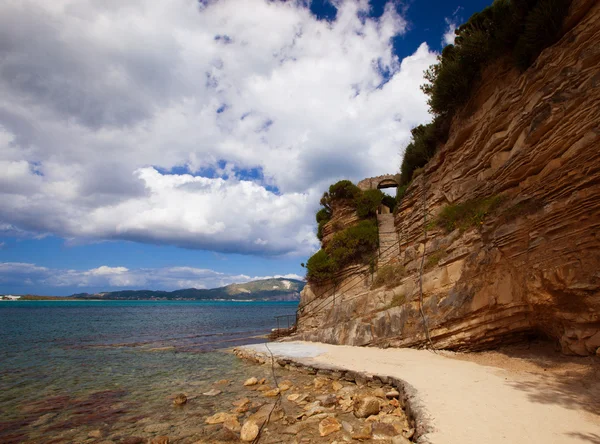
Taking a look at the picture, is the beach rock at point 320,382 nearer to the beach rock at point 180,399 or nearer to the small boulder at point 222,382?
the small boulder at point 222,382

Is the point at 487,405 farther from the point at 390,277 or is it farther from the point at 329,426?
the point at 390,277

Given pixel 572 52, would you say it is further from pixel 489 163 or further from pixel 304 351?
pixel 304 351

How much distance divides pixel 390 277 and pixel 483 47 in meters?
10.2

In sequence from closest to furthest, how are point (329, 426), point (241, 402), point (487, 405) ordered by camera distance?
point (487, 405), point (329, 426), point (241, 402)

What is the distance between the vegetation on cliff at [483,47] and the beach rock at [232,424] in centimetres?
1397

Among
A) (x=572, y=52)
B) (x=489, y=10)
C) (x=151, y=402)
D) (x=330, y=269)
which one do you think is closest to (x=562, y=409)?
(x=572, y=52)

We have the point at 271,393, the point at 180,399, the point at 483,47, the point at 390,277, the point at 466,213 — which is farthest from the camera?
the point at 390,277

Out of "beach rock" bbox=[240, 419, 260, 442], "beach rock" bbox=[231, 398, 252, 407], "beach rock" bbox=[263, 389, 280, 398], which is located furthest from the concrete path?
"beach rock" bbox=[240, 419, 260, 442]

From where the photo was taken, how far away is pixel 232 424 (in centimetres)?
716

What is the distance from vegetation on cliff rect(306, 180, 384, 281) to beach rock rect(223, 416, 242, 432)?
13.2m

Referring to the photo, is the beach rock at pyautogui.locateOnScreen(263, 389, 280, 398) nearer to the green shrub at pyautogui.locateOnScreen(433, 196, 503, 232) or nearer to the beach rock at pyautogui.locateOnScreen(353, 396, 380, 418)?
the beach rock at pyautogui.locateOnScreen(353, 396, 380, 418)

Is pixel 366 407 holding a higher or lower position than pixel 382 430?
higher

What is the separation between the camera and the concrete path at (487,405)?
15.2ft

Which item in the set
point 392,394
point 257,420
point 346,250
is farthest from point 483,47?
point 257,420
